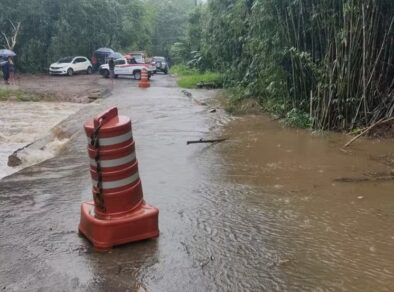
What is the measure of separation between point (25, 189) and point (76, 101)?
14.1 metres

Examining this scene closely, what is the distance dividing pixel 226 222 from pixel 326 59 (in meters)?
6.18

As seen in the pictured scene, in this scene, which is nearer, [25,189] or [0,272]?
[0,272]

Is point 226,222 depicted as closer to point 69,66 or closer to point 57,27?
point 69,66

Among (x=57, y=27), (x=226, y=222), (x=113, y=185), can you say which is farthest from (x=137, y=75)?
(x=113, y=185)

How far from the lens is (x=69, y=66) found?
3375cm

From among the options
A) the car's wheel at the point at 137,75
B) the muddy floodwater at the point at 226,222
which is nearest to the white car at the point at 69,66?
the car's wheel at the point at 137,75

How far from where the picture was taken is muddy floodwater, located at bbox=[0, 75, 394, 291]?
3.85 meters

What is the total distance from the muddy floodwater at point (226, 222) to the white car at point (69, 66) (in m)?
25.4

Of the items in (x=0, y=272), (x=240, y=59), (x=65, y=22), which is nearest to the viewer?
(x=0, y=272)

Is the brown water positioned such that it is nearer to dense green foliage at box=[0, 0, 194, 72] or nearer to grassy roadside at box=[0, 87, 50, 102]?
grassy roadside at box=[0, 87, 50, 102]

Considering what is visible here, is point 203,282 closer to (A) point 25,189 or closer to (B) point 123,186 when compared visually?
(B) point 123,186

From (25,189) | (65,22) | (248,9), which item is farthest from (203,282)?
(65,22)

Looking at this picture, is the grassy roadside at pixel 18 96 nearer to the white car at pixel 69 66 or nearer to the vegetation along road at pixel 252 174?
the vegetation along road at pixel 252 174

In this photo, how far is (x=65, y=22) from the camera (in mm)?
35750
